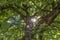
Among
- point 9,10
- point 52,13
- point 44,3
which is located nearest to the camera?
point 52,13

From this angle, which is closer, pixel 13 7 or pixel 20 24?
pixel 20 24

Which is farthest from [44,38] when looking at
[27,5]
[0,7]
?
[0,7]

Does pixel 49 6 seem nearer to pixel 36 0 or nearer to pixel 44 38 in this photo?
pixel 36 0

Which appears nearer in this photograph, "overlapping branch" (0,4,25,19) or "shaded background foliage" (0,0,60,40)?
"shaded background foliage" (0,0,60,40)

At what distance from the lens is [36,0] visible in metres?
5.76

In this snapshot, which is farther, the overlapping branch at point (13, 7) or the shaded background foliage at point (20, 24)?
the overlapping branch at point (13, 7)

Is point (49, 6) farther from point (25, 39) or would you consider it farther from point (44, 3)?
point (25, 39)

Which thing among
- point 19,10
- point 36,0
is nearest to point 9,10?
point 19,10

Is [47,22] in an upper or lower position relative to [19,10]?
lower

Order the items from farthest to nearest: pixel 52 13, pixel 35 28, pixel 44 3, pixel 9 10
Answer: pixel 9 10, pixel 44 3, pixel 52 13, pixel 35 28

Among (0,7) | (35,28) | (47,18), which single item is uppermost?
(0,7)

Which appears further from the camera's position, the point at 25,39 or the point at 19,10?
the point at 19,10

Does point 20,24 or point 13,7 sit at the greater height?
point 13,7

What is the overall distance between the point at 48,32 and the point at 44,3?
3.16 ft
